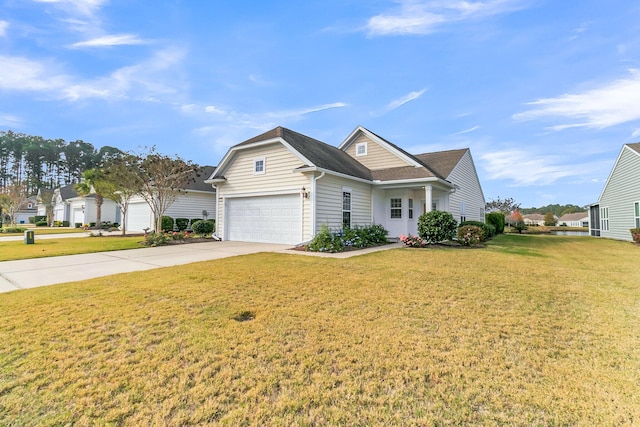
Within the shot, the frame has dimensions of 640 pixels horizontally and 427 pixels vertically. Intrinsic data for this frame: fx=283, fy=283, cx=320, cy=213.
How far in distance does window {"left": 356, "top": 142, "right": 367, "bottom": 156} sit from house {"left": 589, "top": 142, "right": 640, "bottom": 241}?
1442 centimetres

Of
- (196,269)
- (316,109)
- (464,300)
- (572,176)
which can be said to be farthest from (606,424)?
(572,176)

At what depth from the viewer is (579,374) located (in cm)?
251

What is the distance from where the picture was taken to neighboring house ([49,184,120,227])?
3075 cm

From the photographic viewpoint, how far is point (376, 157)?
16.7 metres

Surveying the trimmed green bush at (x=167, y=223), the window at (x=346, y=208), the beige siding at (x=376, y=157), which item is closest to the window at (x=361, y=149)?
the beige siding at (x=376, y=157)

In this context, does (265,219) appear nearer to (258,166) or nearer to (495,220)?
(258,166)

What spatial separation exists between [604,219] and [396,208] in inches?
665

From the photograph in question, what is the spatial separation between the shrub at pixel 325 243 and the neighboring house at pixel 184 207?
1365 cm

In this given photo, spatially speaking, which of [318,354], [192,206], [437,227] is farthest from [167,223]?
[318,354]

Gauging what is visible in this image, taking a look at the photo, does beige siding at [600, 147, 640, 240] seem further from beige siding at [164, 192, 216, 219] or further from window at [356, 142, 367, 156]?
beige siding at [164, 192, 216, 219]

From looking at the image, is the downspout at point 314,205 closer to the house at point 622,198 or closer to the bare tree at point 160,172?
the bare tree at point 160,172

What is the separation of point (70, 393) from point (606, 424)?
3.91 m

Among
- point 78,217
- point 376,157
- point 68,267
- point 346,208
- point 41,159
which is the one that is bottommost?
point 68,267

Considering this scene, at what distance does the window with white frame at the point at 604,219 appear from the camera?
65.0 ft
